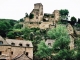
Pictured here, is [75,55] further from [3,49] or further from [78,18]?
[78,18]

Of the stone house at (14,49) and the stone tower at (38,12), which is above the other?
the stone tower at (38,12)

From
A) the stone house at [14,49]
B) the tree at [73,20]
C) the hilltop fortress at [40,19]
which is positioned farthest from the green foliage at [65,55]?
the tree at [73,20]

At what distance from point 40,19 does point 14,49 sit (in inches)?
1837

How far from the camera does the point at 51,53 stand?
5859cm

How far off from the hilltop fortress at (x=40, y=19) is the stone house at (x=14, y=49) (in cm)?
3875

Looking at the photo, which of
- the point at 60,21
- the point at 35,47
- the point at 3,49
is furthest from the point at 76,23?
the point at 3,49

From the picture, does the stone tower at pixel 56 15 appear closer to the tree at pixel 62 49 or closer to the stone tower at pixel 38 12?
the stone tower at pixel 38 12

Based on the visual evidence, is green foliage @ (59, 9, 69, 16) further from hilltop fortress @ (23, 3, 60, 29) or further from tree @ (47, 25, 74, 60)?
tree @ (47, 25, 74, 60)

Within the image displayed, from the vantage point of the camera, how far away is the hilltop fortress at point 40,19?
99.7m

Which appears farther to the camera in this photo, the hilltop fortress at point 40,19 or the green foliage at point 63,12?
the green foliage at point 63,12

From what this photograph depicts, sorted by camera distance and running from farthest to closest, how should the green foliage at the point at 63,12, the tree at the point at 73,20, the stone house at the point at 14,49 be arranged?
1. the green foliage at the point at 63,12
2. the tree at the point at 73,20
3. the stone house at the point at 14,49

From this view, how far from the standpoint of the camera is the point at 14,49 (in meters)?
58.8

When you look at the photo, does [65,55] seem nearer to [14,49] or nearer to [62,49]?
[62,49]

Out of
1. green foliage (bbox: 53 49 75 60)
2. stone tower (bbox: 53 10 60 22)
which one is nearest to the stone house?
green foliage (bbox: 53 49 75 60)
